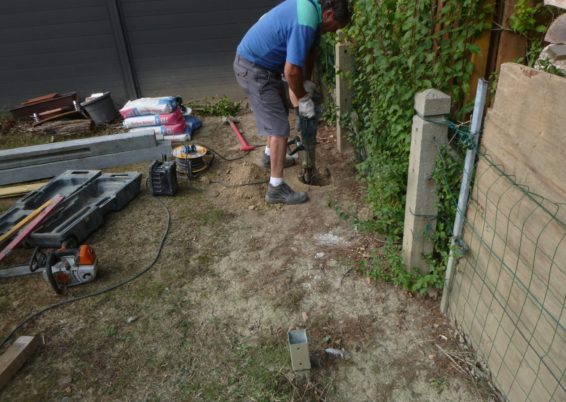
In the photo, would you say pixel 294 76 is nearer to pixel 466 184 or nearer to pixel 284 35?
pixel 284 35

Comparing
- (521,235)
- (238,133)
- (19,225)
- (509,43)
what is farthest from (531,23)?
(238,133)

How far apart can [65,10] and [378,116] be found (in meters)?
5.87

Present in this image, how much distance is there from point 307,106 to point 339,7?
964 millimetres

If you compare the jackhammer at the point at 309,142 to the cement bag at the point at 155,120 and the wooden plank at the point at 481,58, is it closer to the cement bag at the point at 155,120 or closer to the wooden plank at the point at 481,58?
the wooden plank at the point at 481,58

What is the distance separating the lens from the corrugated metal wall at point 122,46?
21.4ft

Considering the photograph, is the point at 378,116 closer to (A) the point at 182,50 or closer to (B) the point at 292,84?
(B) the point at 292,84

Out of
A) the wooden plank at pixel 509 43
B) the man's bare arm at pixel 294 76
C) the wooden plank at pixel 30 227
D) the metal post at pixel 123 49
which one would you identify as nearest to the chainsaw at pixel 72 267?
the wooden plank at pixel 30 227

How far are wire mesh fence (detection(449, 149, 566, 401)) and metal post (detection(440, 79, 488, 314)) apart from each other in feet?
0.13

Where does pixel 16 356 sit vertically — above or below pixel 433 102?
below

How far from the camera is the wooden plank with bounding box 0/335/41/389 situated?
232 cm

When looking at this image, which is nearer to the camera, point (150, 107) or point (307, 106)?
point (307, 106)

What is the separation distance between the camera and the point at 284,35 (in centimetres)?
344

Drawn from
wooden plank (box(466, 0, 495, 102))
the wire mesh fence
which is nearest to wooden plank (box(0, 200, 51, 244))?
the wire mesh fence

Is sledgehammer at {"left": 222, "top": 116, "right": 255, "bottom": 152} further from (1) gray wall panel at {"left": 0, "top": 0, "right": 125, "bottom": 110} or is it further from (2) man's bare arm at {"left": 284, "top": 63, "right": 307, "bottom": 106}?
(1) gray wall panel at {"left": 0, "top": 0, "right": 125, "bottom": 110}
